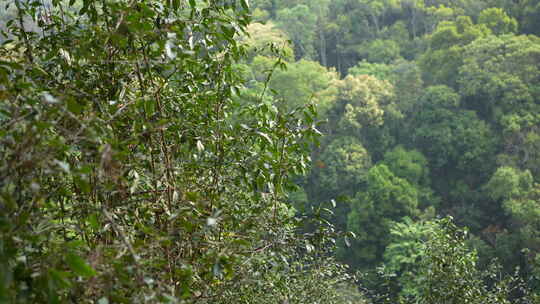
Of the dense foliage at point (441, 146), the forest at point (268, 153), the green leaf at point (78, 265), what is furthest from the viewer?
the dense foliage at point (441, 146)

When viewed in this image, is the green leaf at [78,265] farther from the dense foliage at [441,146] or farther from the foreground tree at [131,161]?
the dense foliage at [441,146]

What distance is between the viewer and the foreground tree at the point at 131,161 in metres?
0.94

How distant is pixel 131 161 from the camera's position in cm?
151

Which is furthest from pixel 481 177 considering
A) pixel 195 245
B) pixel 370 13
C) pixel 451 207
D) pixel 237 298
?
pixel 195 245

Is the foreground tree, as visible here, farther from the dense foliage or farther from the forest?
the dense foliage

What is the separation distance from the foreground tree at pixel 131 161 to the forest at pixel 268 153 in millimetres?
10

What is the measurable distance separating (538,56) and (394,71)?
548 cm

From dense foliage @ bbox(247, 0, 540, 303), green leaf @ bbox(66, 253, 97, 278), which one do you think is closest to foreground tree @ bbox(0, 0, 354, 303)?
green leaf @ bbox(66, 253, 97, 278)

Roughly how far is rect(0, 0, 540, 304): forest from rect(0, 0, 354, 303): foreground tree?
10 millimetres

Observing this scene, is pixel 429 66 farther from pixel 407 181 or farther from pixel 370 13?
pixel 370 13

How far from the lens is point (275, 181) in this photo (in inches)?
72.1

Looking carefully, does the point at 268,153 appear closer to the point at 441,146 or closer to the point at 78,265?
the point at 78,265

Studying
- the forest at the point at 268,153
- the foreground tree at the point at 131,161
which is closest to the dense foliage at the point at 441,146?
the forest at the point at 268,153

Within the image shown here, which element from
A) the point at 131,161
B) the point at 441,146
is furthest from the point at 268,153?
the point at 441,146
